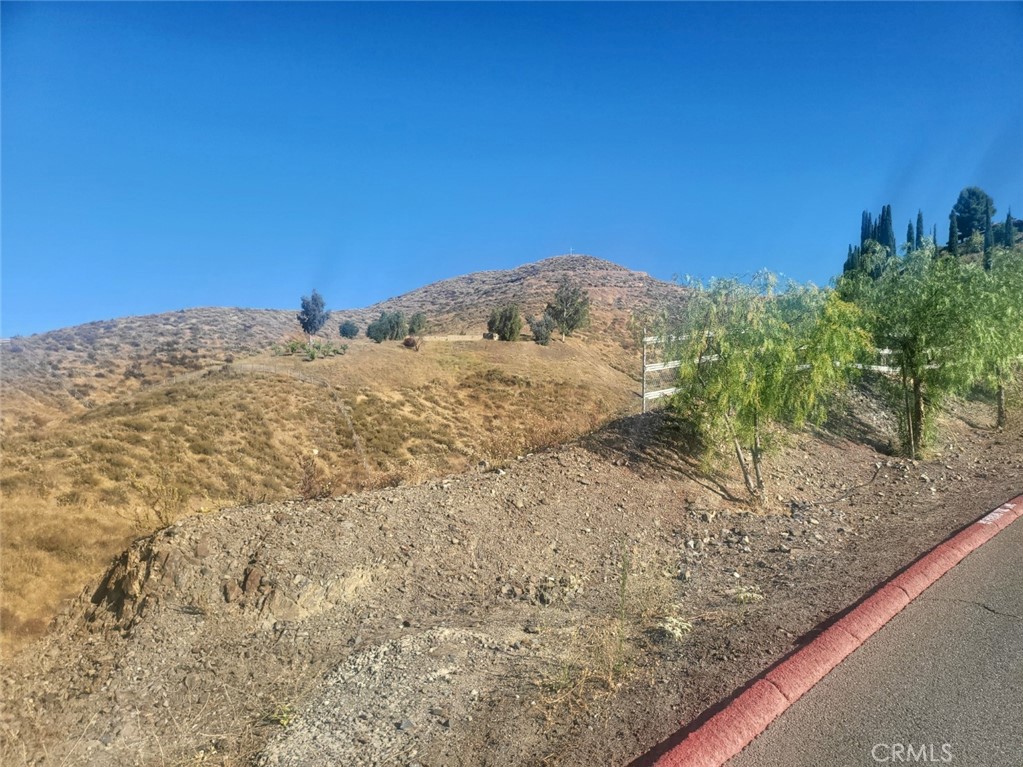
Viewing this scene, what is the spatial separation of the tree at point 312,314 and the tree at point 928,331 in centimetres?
3659

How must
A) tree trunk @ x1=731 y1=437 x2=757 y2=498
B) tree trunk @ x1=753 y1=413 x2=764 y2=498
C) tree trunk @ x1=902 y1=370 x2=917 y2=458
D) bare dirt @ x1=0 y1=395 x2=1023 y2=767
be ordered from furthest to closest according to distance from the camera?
tree trunk @ x1=902 y1=370 x2=917 y2=458 < tree trunk @ x1=731 y1=437 x2=757 y2=498 < tree trunk @ x1=753 y1=413 x2=764 y2=498 < bare dirt @ x1=0 y1=395 x2=1023 y2=767

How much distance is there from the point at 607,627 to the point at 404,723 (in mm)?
2127

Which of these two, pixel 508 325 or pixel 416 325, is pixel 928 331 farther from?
pixel 416 325

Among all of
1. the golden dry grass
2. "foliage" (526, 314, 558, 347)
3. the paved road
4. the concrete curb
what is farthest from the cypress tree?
the paved road

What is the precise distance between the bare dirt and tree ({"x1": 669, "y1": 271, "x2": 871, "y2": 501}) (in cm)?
139

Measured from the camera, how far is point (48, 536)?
38.5 ft

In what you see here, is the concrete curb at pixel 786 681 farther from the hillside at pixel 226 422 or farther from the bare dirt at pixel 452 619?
the hillside at pixel 226 422

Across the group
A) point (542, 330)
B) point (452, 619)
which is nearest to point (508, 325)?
point (542, 330)

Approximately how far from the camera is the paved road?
358cm

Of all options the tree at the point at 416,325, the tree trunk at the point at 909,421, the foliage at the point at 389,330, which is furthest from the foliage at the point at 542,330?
the tree trunk at the point at 909,421

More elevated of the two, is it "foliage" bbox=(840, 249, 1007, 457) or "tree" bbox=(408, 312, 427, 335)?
"tree" bbox=(408, 312, 427, 335)

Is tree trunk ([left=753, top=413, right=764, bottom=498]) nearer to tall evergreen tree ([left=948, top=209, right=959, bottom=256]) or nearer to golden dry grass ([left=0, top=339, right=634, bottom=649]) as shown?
golden dry grass ([left=0, top=339, right=634, bottom=649])

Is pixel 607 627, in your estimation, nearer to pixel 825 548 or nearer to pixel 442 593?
pixel 442 593

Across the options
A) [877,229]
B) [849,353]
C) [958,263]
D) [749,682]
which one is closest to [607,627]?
[749,682]
